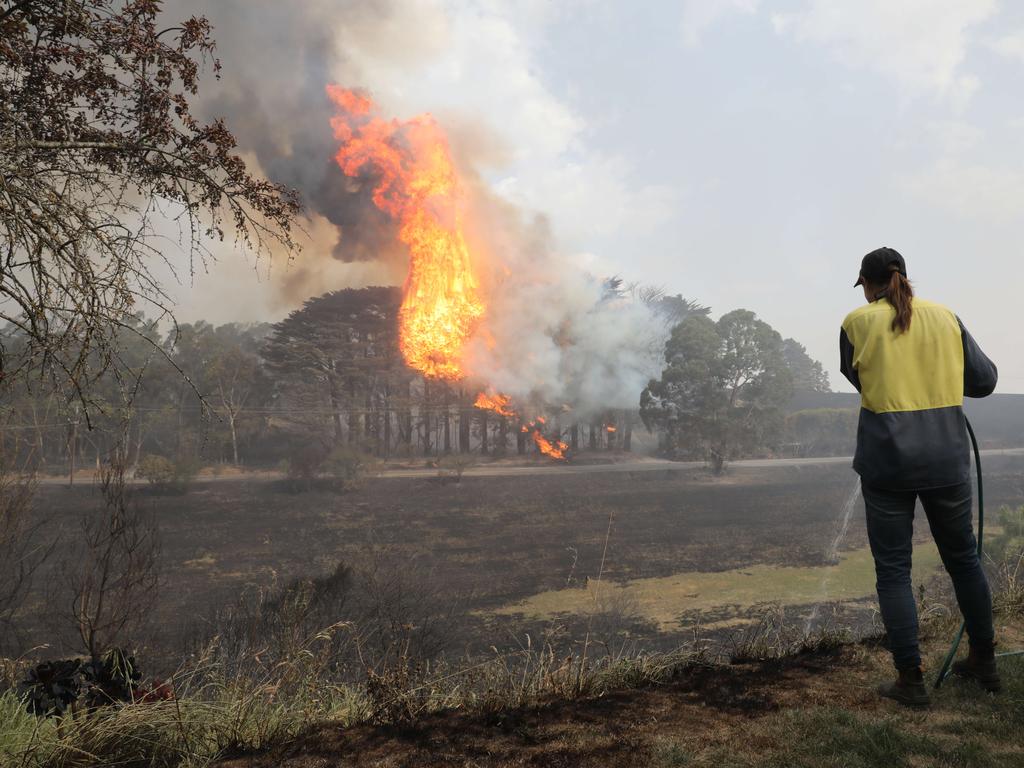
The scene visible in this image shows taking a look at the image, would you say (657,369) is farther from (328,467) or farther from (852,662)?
(852,662)

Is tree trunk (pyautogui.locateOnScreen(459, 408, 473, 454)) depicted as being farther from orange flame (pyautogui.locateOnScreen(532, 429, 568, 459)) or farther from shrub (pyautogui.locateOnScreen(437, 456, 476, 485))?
orange flame (pyautogui.locateOnScreen(532, 429, 568, 459))

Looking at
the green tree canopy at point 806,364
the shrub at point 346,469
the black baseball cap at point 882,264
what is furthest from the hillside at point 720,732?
the green tree canopy at point 806,364

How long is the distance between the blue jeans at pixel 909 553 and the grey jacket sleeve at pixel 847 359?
0.54m

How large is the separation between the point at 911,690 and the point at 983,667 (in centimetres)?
45

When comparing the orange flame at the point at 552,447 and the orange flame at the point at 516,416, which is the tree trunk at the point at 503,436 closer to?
the orange flame at the point at 516,416

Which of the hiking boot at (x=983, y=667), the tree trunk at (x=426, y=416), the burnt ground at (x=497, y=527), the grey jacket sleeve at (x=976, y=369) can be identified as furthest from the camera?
the tree trunk at (x=426, y=416)

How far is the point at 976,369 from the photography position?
→ 117 inches

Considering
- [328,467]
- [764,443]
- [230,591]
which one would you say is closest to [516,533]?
[230,591]

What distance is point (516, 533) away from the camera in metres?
27.0

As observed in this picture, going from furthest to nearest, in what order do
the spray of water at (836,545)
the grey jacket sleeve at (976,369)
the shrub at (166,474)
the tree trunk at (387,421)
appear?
the tree trunk at (387,421) < the shrub at (166,474) < the spray of water at (836,545) < the grey jacket sleeve at (976,369)

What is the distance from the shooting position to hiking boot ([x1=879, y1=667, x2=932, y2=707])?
8.90ft

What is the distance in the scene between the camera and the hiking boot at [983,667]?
9.31 ft

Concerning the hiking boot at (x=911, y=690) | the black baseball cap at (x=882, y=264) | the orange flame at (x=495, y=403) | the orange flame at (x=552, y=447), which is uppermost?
the orange flame at (x=495, y=403)

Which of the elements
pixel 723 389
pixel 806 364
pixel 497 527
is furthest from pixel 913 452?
pixel 806 364
